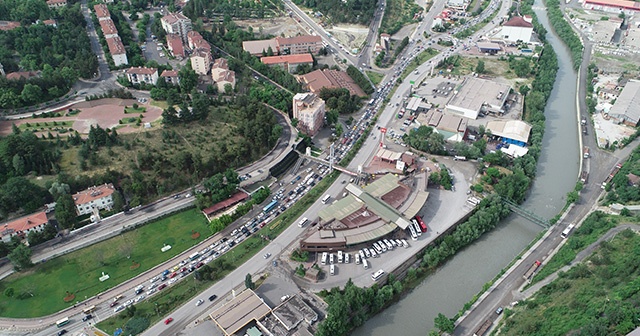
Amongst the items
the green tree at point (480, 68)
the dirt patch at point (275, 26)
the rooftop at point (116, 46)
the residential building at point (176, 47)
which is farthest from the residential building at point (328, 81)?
the rooftop at point (116, 46)

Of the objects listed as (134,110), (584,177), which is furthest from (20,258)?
(584,177)

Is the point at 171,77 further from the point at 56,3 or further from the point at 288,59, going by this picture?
the point at 56,3

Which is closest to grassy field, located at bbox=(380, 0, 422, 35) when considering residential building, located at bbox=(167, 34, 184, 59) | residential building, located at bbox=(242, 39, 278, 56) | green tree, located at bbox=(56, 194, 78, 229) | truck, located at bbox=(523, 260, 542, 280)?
residential building, located at bbox=(242, 39, 278, 56)

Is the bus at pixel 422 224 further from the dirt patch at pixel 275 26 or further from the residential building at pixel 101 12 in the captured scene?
the residential building at pixel 101 12

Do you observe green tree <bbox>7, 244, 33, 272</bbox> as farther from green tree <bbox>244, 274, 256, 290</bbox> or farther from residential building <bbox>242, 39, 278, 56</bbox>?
residential building <bbox>242, 39, 278, 56</bbox>

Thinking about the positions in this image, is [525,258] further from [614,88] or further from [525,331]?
[614,88]
